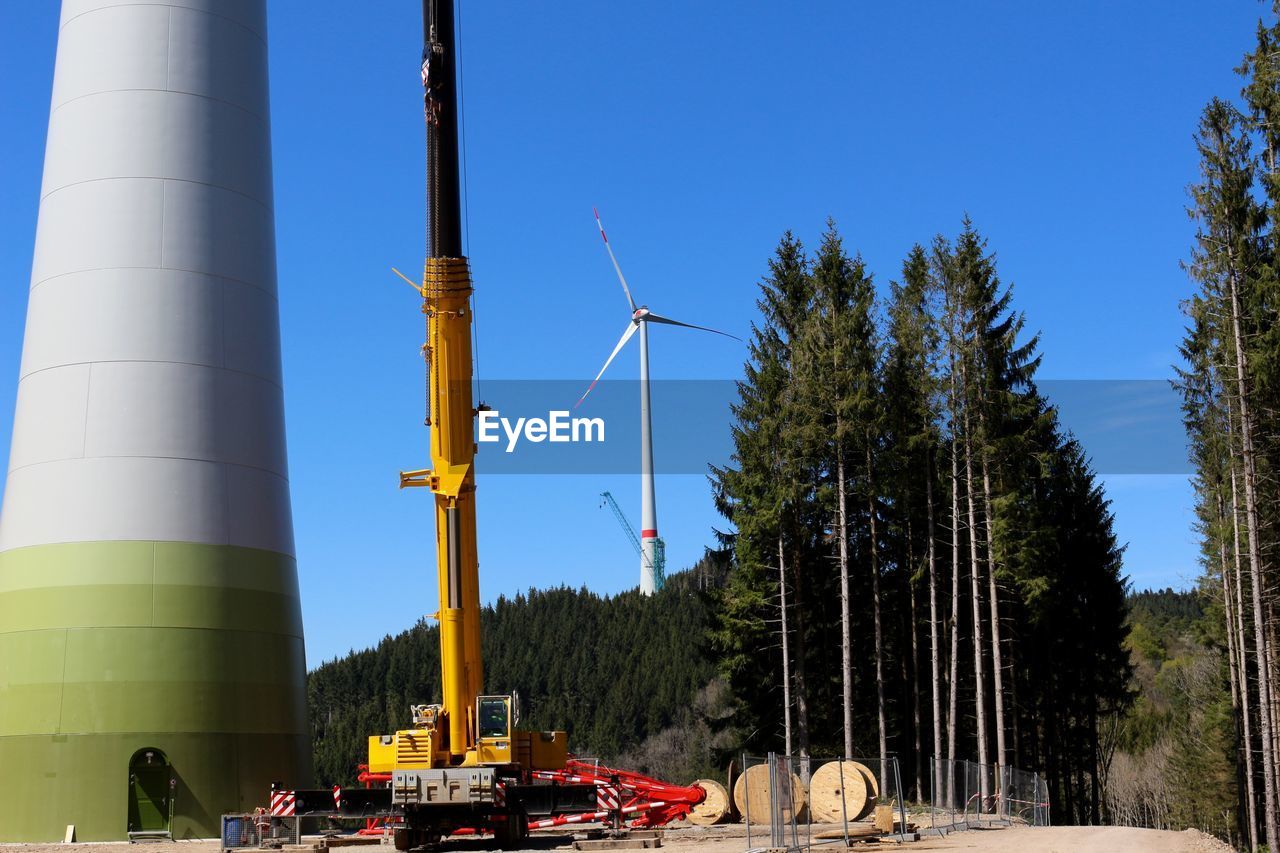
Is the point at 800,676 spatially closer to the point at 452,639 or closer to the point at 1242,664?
the point at 1242,664

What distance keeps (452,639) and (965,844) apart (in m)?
11.0

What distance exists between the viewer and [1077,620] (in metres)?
59.8

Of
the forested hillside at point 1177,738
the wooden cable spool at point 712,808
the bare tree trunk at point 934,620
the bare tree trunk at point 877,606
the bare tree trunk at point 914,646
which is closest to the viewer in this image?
the wooden cable spool at point 712,808

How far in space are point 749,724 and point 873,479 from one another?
1163 centimetres

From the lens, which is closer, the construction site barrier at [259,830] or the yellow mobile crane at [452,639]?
the yellow mobile crane at [452,639]

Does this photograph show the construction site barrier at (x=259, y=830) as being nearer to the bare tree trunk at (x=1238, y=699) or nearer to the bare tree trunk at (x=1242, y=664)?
the bare tree trunk at (x=1242, y=664)

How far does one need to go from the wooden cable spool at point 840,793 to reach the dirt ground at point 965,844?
5.41ft

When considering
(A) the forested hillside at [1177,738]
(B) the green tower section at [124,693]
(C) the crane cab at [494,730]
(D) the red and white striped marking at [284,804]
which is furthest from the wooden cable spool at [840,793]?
(A) the forested hillside at [1177,738]

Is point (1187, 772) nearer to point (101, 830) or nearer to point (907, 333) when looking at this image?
point (907, 333)

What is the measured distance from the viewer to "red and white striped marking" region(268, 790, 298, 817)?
2691cm

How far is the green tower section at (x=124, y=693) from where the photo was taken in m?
30.6

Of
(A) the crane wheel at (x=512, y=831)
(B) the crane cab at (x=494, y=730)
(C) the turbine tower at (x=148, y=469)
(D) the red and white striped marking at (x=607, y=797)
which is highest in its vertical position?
(C) the turbine tower at (x=148, y=469)

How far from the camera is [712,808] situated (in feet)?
114

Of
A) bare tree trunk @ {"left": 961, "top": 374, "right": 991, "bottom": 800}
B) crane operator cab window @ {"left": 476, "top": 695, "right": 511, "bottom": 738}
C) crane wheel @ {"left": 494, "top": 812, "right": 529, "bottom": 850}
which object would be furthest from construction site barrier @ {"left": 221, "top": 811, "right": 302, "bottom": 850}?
bare tree trunk @ {"left": 961, "top": 374, "right": 991, "bottom": 800}
